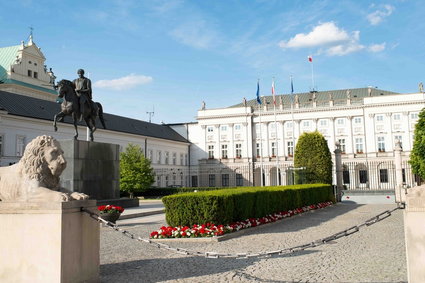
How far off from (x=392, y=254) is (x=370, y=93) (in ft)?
191

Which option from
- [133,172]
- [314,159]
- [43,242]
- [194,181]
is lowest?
[43,242]

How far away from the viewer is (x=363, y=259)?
26.7ft

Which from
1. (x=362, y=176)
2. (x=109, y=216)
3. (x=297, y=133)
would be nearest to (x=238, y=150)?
(x=297, y=133)

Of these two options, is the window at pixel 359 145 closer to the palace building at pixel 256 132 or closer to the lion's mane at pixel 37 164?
the palace building at pixel 256 132

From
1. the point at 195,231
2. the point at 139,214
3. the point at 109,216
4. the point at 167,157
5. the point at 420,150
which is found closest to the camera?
the point at 195,231

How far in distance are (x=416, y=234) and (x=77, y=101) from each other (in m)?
15.5

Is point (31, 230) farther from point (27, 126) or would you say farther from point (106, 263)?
point (27, 126)

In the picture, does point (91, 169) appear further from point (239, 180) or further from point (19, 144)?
point (239, 180)

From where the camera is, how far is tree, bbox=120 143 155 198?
39000 mm

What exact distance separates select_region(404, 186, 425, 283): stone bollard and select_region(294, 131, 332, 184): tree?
25.1 metres

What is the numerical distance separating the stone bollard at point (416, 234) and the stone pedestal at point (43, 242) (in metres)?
4.51

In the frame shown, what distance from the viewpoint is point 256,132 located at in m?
67.8

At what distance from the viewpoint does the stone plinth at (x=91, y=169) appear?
16156mm

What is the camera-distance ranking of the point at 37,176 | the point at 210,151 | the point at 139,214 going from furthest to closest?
1. the point at 210,151
2. the point at 139,214
3. the point at 37,176
